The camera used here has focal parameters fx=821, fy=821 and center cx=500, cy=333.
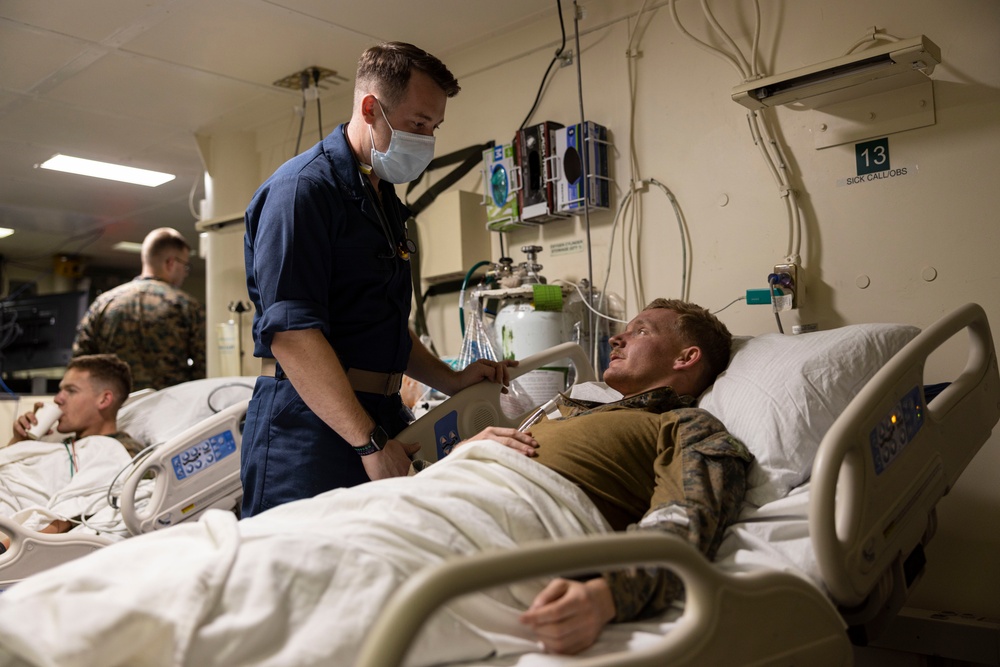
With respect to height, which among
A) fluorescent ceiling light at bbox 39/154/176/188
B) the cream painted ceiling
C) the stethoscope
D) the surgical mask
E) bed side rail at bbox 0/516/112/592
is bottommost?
bed side rail at bbox 0/516/112/592

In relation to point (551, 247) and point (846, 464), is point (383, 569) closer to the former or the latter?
point (846, 464)

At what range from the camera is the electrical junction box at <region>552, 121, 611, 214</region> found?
3.39m

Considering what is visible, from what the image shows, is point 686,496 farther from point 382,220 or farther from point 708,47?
point 708,47

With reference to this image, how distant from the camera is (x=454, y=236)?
12.8 ft

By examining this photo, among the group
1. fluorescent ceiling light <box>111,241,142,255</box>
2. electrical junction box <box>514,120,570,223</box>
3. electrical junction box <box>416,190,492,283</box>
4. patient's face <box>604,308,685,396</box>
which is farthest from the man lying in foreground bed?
fluorescent ceiling light <box>111,241,142,255</box>

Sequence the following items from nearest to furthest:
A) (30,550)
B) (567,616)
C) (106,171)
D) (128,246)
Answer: (567,616) → (30,550) → (106,171) → (128,246)

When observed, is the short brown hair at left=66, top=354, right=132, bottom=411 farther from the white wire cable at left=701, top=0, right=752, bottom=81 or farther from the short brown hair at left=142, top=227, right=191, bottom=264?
the white wire cable at left=701, top=0, right=752, bottom=81

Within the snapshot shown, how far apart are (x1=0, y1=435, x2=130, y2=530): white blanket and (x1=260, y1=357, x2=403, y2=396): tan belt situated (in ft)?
5.39

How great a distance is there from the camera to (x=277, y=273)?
6.23 feet

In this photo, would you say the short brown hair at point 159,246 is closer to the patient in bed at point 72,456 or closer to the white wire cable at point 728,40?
the patient in bed at point 72,456

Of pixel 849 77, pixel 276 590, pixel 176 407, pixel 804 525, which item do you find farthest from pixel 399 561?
pixel 176 407

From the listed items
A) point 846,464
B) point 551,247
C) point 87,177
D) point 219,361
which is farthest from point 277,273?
point 87,177

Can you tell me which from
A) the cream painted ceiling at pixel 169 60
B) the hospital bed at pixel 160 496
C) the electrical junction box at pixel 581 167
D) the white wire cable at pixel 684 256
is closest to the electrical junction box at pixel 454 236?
the electrical junction box at pixel 581 167

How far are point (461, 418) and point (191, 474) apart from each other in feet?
3.91
